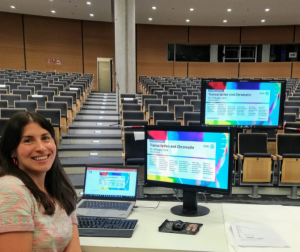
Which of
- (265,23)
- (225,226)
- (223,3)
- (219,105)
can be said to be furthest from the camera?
(265,23)

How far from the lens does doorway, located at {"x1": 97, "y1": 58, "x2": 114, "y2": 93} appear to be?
14922mm

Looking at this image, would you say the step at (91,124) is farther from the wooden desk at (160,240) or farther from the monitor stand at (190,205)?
the wooden desk at (160,240)

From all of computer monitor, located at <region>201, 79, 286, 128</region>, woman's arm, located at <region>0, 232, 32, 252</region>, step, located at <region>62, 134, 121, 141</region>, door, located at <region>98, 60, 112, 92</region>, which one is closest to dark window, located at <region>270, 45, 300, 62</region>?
door, located at <region>98, 60, 112, 92</region>

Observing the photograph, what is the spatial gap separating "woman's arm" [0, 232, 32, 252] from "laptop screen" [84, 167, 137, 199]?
82 centimetres

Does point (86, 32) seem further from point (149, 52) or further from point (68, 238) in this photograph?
point (68, 238)

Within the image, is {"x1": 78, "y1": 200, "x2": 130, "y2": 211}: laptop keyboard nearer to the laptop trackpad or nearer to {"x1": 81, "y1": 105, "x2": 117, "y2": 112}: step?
the laptop trackpad

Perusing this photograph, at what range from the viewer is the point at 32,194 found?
41.7 inches

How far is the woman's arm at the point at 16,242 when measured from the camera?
2.97ft

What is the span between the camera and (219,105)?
275cm

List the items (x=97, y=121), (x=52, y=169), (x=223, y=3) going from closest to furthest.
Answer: (x=52, y=169), (x=97, y=121), (x=223, y=3)

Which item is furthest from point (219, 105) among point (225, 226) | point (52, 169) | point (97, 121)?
point (97, 121)

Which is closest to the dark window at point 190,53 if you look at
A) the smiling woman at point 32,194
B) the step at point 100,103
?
the step at point 100,103

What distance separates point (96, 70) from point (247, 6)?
8.10 metres

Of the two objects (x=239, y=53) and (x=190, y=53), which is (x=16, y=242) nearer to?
(x=190, y=53)
